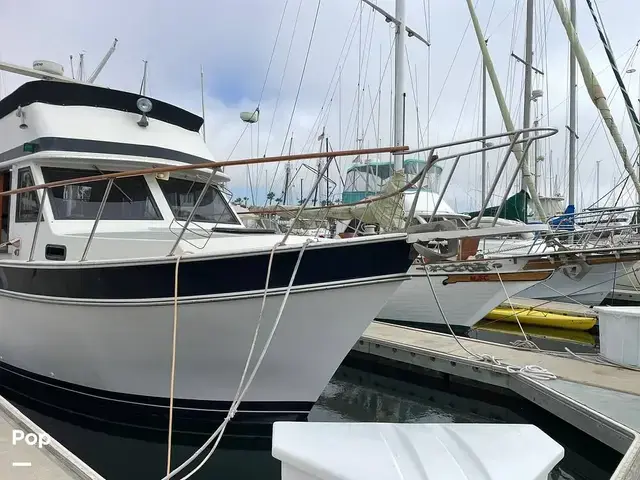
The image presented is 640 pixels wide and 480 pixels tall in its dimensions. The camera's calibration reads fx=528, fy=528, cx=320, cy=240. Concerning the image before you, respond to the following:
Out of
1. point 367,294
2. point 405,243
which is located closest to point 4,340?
point 367,294

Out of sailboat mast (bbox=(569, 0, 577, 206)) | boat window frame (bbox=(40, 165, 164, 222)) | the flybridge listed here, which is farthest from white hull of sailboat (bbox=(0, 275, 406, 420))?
sailboat mast (bbox=(569, 0, 577, 206))

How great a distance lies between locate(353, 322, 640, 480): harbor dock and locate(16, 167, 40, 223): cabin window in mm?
5275

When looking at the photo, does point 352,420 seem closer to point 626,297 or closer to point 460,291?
point 460,291

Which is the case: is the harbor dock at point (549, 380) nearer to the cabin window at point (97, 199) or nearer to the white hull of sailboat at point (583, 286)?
the cabin window at point (97, 199)

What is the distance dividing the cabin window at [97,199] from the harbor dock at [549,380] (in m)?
4.33

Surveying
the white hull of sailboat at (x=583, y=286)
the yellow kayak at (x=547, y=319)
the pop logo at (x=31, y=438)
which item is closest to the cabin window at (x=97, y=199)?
the pop logo at (x=31, y=438)

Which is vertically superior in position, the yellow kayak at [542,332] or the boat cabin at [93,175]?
the boat cabin at [93,175]

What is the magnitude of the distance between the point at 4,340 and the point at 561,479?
6.19 meters

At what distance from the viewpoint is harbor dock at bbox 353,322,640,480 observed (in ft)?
15.8

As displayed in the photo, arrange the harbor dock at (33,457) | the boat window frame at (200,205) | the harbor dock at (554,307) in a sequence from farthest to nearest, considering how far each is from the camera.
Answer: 1. the harbor dock at (554,307)
2. the boat window frame at (200,205)
3. the harbor dock at (33,457)

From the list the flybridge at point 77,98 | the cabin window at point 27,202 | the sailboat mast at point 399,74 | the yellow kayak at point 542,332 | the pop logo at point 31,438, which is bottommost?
the yellow kayak at point 542,332

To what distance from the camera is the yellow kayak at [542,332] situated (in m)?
11.0

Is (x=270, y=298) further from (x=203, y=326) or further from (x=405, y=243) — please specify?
(x=405, y=243)

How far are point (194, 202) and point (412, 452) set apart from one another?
4789mm
